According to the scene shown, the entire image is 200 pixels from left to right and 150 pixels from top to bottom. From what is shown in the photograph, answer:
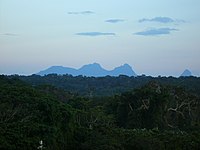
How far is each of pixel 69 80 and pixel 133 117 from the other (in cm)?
5457

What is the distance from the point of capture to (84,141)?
21.8 meters

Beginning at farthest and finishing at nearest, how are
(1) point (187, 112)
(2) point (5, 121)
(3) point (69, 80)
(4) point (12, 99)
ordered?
(3) point (69, 80)
(1) point (187, 112)
(4) point (12, 99)
(2) point (5, 121)

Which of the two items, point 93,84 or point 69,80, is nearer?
point 93,84

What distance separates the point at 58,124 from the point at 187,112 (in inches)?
669

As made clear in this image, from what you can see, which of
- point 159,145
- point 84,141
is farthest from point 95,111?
point 159,145

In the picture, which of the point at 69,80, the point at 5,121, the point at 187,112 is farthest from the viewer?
the point at 69,80

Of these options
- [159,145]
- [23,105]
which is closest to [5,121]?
[23,105]

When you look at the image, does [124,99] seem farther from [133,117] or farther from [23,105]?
[23,105]

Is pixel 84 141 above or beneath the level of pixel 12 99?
beneath

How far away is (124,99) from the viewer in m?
34.4

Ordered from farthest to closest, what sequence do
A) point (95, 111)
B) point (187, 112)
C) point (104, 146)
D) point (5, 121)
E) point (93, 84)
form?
point (93, 84), point (187, 112), point (95, 111), point (5, 121), point (104, 146)

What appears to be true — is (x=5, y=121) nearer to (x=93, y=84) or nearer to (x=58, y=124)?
(x=58, y=124)

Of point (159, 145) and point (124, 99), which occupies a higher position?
point (124, 99)

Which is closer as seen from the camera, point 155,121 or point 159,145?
point 159,145
